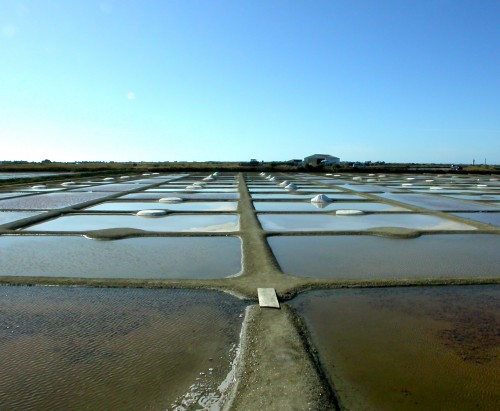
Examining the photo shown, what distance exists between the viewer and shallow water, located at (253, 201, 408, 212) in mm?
13188

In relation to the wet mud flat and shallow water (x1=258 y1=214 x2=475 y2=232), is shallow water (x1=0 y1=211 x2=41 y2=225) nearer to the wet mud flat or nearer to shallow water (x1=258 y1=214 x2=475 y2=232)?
the wet mud flat

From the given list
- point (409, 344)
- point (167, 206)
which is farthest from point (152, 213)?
point (409, 344)

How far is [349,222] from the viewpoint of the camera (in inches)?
412

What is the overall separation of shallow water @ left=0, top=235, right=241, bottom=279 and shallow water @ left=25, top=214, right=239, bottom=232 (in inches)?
42.2

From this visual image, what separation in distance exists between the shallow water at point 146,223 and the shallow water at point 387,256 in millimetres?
2199

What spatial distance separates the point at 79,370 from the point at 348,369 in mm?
2211

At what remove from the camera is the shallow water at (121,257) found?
19.1 feet

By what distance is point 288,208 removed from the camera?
13.5 m

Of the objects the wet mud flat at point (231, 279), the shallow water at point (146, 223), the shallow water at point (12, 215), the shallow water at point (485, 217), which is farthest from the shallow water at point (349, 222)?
the shallow water at point (12, 215)

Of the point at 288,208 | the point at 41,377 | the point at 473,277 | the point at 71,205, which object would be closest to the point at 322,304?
the point at 473,277

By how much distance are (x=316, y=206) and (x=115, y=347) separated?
11.1 metres

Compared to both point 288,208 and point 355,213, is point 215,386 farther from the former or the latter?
point 288,208

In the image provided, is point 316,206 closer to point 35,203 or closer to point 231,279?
point 231,279

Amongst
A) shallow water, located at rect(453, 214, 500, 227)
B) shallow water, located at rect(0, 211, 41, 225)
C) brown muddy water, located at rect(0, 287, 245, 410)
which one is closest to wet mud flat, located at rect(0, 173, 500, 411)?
brown muddy water, located at rect(0, 287, 245, 410)
